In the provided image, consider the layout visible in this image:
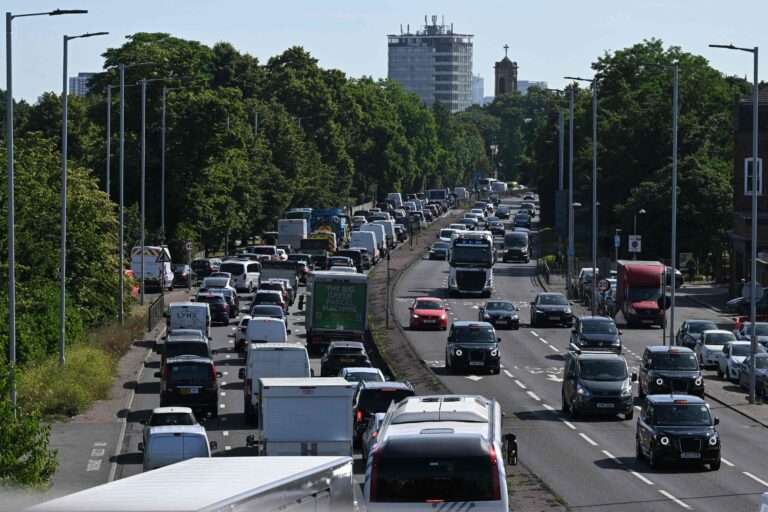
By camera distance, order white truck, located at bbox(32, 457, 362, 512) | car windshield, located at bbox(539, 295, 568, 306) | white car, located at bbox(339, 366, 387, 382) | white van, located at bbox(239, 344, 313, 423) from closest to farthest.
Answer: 1. white truck, located at bbox(32, 457, 362, 512)
2. white car, located at bbox(339, 366, 387, 382)
3. white van, located at bbox(239, 344, 313, 423)
4. car windshield, located at bbox(539, 295, 568, 306)

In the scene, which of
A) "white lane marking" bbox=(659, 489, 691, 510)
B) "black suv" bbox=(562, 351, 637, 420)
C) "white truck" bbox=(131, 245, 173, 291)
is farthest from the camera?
"white truck" bbox=(131, 245, 173, 291)

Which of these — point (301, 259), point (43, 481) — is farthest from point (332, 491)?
point (301, 259)

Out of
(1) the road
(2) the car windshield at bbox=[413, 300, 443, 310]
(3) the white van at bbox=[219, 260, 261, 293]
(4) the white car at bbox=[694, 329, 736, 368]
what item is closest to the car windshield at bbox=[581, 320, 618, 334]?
(1) the road

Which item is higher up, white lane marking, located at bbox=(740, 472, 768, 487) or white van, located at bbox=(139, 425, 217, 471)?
white van, located at bbox=(139, 425, 217, 471)

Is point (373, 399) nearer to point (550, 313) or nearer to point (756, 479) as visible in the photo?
point (756, 479)

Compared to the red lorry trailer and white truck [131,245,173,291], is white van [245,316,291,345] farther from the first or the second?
the red lorry trailer

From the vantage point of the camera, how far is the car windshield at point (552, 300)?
68631 millimetres

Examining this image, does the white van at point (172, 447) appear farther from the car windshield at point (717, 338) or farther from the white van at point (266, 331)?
the car windshield at point (717, 338)

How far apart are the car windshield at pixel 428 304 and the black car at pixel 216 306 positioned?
8.25 m

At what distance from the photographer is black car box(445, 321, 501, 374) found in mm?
50844

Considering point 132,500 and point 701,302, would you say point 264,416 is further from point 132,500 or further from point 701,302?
point 701,302

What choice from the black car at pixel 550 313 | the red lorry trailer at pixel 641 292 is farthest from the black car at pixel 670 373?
the black car at pixel 550 313

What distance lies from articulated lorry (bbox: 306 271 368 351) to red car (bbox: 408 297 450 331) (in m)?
8.52

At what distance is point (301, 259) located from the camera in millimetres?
90562
